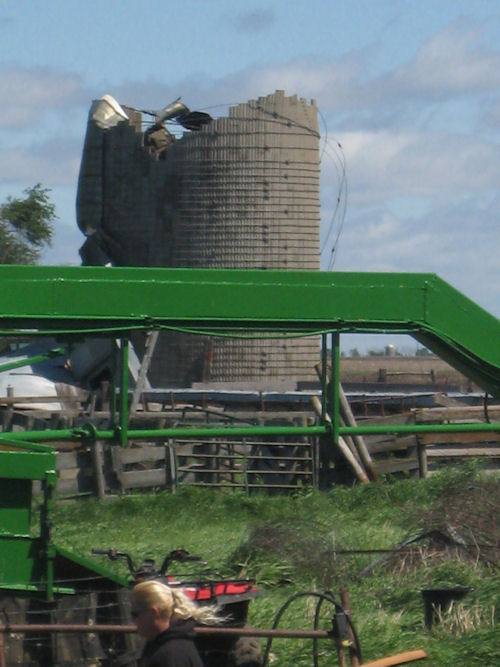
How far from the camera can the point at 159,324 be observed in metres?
7.50

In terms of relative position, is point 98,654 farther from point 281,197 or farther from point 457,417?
point 281,197

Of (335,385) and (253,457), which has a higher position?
(253,457)

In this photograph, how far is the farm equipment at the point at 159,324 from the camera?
7.42m

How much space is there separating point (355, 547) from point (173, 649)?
26.1 feet

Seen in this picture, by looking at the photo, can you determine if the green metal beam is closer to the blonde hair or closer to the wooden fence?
the blonde hair

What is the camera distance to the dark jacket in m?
5.49

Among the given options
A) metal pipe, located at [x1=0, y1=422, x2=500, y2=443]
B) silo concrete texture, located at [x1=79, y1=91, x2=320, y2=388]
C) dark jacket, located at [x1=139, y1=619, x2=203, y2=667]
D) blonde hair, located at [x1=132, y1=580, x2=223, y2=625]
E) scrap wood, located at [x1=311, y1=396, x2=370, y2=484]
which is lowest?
dark jacket, located at [x1=139, y1=619, x2=203, y2=667]

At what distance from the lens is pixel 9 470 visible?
8.77 meters

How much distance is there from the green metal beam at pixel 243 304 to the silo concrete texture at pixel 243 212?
33.0 meters

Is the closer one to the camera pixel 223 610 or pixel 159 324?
pixel 159 324

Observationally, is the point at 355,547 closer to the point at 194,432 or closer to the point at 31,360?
the point at 31,360

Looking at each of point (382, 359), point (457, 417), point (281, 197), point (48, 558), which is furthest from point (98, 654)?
point (382, 359)

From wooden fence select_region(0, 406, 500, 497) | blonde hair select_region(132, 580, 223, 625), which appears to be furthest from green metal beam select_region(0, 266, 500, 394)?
wooden fence select_region(0, 406, 500, 497)

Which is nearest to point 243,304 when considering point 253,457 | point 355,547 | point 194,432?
point 194,432
